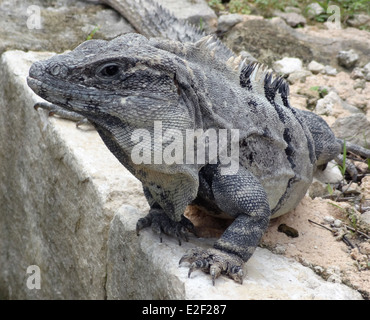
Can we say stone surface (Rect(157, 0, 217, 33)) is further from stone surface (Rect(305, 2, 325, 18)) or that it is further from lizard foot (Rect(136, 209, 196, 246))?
lizard foot (Rect(136, 209, 196, 246))

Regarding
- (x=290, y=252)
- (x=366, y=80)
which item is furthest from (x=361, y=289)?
(x=366, y=80)

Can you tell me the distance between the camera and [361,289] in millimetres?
3100

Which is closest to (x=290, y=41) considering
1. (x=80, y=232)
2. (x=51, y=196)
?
(x=51, y=196)

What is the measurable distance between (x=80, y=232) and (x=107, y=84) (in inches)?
67.0

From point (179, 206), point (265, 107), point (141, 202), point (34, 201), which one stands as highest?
point (265, 107)

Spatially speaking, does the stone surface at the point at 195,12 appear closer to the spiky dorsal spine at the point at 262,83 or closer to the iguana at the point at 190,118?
the spiky dorsal spine at the point at 262,83

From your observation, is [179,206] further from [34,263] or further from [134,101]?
[34,263]

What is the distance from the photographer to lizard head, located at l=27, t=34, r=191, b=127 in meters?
2.71

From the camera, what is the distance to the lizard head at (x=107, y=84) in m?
2.71

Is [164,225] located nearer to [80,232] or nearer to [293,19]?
[80,232]

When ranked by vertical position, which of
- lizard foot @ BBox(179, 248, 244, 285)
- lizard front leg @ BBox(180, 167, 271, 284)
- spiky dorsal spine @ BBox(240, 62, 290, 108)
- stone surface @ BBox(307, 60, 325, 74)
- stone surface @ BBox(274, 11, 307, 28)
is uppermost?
spiky dorsal spine @ BBox(240, 62, 290, 108)

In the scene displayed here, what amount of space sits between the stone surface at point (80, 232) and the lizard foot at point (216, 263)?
0.04 meters

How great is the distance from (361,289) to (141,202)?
1.49 metres

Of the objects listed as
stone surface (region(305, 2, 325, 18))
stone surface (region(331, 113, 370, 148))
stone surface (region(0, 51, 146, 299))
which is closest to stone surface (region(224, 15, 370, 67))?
stone surface (region(305, 2, 325, 18))
